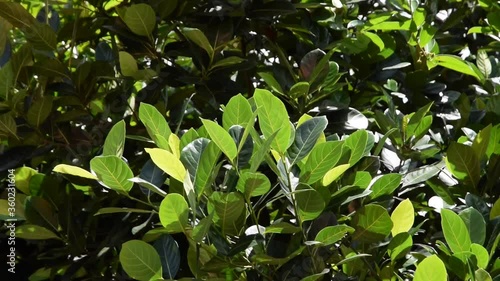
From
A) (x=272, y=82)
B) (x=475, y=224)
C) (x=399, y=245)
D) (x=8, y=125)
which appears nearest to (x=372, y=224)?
(x=399, y=245)

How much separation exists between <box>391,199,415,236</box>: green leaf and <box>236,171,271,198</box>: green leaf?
27 centimetres

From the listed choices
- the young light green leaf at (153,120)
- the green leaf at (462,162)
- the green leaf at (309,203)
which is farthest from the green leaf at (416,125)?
the young light green leaf at (153,120)

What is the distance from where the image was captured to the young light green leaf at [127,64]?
1832 mm

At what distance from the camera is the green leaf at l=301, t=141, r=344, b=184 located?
1.29 meters

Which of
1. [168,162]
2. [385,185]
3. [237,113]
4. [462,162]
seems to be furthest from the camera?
[462,162]

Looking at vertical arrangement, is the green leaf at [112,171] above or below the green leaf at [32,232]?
above

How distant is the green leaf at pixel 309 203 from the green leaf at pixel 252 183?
0.19 feet

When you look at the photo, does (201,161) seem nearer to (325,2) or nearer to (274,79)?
(274,79)

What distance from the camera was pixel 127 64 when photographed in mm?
1850

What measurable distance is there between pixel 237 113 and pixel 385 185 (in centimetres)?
33

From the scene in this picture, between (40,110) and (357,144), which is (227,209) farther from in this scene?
(40,110)

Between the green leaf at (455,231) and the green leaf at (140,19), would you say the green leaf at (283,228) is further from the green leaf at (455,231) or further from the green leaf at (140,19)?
the green leaf at (140,19)

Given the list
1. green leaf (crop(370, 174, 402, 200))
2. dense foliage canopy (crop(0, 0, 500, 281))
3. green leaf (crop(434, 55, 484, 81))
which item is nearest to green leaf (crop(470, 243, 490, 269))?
dense foliage canopy (crop(0, 0, 500, 281))

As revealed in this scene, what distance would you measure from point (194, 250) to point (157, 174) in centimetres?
16
